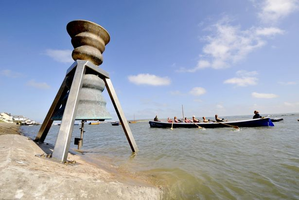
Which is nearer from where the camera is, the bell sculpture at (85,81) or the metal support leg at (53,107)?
the bell sculpture at (85,81)

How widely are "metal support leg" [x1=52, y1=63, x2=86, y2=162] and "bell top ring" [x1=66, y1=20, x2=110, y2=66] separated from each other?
1.61ft

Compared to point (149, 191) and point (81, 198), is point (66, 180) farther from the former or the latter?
point (149, 191)

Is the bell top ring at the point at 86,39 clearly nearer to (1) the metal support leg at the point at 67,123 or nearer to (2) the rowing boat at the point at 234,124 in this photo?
(1) the metal support leg at the point at 67,123

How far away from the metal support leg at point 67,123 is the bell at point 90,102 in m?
0.23

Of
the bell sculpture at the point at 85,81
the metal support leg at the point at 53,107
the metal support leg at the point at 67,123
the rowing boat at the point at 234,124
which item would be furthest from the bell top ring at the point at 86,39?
the rowing boat at the point at 234,124

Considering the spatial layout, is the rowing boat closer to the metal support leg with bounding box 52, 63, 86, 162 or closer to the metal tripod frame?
the metal tripod frame

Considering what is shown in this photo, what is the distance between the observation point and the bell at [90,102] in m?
3.12

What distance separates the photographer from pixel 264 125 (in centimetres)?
1769

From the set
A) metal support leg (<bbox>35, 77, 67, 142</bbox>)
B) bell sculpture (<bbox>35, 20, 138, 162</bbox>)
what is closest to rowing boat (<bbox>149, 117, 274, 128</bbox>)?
bell sculpture (<bbox>35, 20, 138, 162</bbox>)

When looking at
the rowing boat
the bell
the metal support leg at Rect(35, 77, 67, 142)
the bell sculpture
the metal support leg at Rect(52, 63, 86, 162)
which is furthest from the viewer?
the rowing boat

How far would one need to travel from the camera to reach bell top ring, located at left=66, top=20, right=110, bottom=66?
137 inches

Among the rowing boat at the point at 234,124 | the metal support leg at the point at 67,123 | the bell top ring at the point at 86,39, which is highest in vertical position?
the bell top ring at the point at 86,39

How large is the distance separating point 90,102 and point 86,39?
1.62 metres

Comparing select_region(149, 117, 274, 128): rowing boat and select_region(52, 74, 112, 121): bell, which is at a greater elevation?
select_region(52, 74, 112, 121): bell
